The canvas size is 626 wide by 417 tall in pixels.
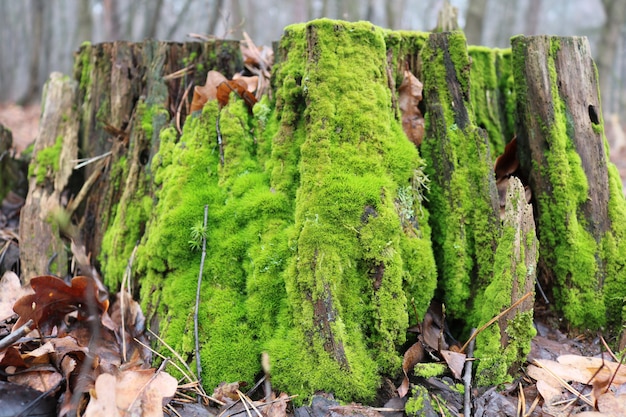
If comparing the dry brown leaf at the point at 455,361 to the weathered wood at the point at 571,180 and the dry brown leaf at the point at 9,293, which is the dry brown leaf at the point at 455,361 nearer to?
the weathered wood at the point at 571,180

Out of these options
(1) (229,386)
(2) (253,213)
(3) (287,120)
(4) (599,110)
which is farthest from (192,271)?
(4) (599,110)

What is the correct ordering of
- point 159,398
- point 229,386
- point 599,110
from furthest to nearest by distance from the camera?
point 599,110 < point 229,386 < point 159,398

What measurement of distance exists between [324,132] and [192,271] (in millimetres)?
989

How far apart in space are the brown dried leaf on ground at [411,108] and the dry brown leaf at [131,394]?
179 cm

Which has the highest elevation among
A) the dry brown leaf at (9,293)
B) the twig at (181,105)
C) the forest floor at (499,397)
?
the twig at (181,105)

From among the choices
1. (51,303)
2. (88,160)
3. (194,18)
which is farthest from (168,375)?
(194,18)

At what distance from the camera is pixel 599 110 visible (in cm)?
261

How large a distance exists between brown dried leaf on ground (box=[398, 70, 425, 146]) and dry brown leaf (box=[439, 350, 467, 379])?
46.0 inches

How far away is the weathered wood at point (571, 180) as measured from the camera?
7.98ft

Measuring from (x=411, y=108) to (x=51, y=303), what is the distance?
2.15 m

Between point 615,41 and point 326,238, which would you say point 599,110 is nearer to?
point 326,238

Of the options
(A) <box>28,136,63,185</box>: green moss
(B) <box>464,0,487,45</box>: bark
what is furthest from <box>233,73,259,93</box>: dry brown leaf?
(B) <box>464,0,487,45</box>: bark

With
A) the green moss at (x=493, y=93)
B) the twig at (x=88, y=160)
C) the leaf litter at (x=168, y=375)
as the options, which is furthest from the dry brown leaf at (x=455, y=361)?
the twig at (x=88, y=160)

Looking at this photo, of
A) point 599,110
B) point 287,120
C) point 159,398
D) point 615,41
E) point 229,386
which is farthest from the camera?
point 615,41
